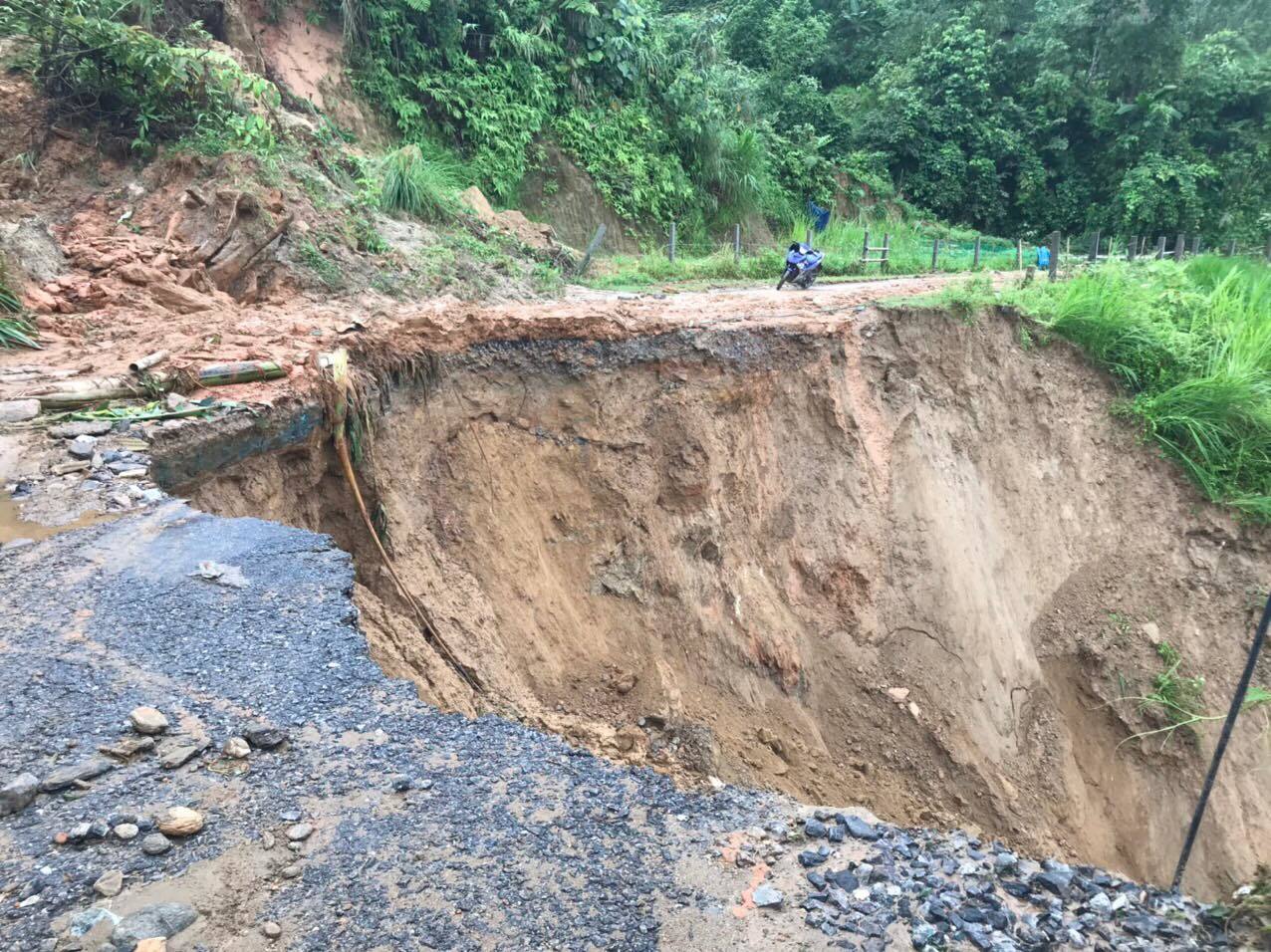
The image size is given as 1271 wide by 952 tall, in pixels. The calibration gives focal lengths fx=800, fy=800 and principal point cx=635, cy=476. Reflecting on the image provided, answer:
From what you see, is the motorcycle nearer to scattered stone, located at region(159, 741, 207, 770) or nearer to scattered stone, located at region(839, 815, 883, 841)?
scattered stone, located at region(839, 815, 883, 841)

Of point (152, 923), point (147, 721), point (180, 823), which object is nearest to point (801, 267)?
point (147, 721)

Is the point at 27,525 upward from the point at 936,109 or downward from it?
downward

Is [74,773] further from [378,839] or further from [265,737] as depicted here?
[378,839]

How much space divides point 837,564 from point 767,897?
199 inches

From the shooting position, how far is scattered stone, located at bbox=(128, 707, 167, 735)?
107 inches

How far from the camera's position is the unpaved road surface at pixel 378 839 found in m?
2.20

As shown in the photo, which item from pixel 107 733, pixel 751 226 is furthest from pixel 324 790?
pixel 751 226

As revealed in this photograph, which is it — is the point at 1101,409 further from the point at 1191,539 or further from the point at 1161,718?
the point at 1161,718

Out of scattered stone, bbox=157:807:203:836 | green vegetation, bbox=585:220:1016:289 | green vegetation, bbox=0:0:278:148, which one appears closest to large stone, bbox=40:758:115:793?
scattered stone, bbox=157:807:203:836

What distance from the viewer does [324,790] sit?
258cm

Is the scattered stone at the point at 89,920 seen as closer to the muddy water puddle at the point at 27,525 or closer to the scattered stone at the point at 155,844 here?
the scattered stone at the point at 155,844

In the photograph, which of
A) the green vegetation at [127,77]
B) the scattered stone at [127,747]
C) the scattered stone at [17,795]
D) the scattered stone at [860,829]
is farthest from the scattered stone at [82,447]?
the green vegetation at [127,77]

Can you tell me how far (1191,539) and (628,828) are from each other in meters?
7.69

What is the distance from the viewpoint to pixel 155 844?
2.30 m
